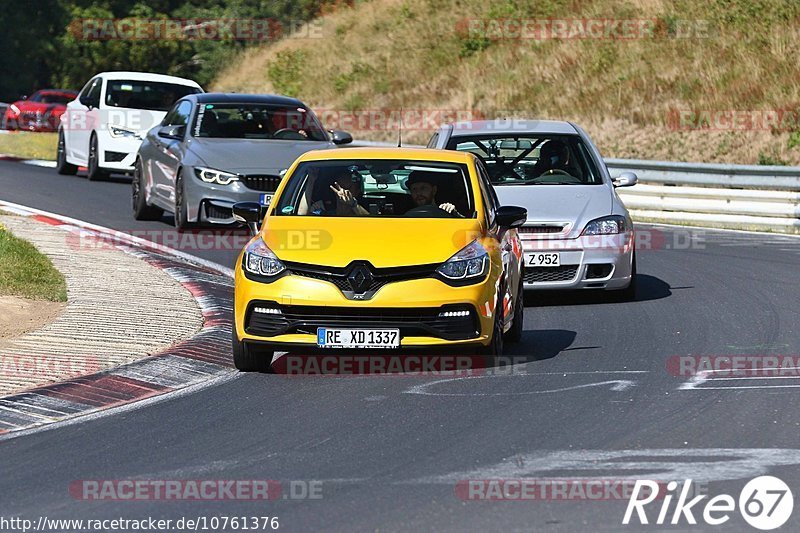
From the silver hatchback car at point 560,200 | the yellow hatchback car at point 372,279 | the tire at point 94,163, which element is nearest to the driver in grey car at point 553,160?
the silver hatchback car at point 560,200

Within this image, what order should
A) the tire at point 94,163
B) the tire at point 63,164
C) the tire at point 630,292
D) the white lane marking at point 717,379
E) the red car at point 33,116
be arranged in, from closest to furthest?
the white lane marking at point 717,379
the tire at point 630,292
the tire at point 94,163
the tire at point 63,164
the red car at point 33,116

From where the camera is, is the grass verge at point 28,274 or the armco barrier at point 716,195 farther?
the armco barrier at point 716,195

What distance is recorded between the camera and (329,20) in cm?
5553

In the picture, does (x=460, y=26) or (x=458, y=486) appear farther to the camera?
(x=460, y=26)

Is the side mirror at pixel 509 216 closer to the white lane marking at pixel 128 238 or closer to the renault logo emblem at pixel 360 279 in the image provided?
the renault logo emblem at pixel 360 279

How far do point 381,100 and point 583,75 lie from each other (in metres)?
7.89

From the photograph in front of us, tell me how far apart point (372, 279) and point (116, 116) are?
640 inches

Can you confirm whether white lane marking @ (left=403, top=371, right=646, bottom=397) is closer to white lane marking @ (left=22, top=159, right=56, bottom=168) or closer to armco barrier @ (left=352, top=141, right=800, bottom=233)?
armco barrier @ (left=352, top=141, right=800, bottom=233)

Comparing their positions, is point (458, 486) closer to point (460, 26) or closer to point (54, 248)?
point (54, 248)

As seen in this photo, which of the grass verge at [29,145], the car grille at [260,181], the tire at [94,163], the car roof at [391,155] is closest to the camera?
the car roof at [391,155]

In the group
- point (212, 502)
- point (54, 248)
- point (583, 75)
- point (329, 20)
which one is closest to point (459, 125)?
point (54, 248)

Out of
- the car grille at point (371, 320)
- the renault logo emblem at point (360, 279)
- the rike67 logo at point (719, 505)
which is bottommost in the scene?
the rike67 logo at point (719, 505)

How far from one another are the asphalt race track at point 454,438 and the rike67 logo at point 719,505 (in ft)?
0.21

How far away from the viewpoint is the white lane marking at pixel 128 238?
1620cm
